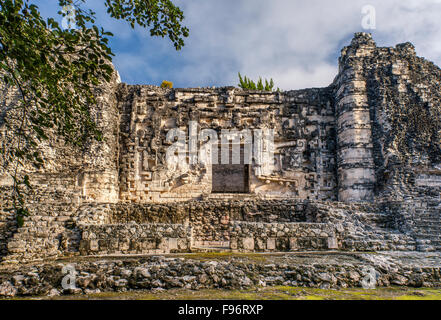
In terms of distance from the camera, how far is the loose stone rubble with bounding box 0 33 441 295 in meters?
9.50

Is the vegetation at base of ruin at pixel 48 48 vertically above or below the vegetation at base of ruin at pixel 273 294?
above

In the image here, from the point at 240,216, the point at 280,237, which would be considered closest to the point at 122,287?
the point at 280,237

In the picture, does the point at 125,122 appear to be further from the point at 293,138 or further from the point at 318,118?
the point at 318,118

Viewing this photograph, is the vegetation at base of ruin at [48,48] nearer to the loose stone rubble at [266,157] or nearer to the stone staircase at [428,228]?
the loose stone rubble at [266,157]

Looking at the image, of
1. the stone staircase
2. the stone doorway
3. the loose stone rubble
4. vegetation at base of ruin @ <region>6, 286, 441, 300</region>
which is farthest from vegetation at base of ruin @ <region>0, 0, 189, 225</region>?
the stone doorway

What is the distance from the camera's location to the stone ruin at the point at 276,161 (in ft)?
30.5

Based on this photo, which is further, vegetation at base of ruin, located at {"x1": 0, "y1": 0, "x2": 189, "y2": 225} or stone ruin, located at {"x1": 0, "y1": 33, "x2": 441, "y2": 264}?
stone ruin, located at {"x1": 0, "y1": 33, "x2": 441, "y2": 264}

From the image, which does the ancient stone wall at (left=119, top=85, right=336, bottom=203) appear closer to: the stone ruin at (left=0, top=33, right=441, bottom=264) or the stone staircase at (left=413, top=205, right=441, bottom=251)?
the stone ruin at (left=0, top=33, right=441, bottom=264)

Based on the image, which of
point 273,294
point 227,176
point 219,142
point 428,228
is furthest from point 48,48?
point 227,176

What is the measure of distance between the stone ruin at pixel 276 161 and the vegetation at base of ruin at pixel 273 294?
4.07 meters

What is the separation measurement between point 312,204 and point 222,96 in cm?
646

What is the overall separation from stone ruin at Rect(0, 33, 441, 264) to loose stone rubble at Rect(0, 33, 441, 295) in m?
0.04

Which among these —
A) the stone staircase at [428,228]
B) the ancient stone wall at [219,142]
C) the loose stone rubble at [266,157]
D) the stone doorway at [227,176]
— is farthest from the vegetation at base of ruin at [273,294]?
the stone doorway at [227,176]

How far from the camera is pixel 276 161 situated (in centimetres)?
1385
